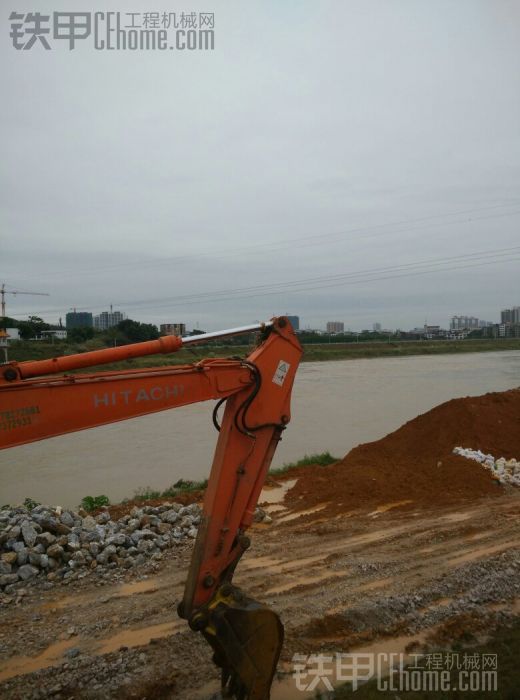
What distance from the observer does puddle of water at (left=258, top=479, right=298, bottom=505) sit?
890cm

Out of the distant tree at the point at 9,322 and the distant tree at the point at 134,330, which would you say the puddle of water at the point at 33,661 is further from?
the distant tree at the point at 9,322

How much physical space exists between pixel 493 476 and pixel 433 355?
5167 centimetres

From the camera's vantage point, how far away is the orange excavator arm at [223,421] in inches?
122

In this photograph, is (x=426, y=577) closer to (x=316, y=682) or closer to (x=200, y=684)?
(x=316, y=682)

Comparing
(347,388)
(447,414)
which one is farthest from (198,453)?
(347,388)

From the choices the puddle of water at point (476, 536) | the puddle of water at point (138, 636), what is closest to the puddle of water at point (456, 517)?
the puddle of water at point (476, 536)

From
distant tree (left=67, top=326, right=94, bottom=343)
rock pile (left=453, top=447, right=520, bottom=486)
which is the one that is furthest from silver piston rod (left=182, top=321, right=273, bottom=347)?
distant tree (left=67, top=326, right=94, bottom=343)

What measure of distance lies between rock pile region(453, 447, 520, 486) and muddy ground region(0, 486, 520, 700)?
2668 millimetres

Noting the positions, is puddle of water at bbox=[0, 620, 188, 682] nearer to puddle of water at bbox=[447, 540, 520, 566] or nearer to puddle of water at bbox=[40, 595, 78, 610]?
puddle of water at bbox=[40, 595, 78, 610]

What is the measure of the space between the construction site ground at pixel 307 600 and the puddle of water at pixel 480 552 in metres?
0.03

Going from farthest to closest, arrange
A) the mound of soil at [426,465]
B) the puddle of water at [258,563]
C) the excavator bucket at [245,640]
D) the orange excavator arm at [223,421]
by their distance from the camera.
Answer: the mound of soil at [426,465]
the puddle of water at [258,563]
the excavator bucket at [245,640]
the orange excavator arm at [223,421]

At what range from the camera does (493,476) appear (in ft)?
30.0

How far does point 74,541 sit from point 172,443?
9.87 meters

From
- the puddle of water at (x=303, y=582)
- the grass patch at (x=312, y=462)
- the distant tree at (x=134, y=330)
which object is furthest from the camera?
the distant tree at (x=134, y=330)
